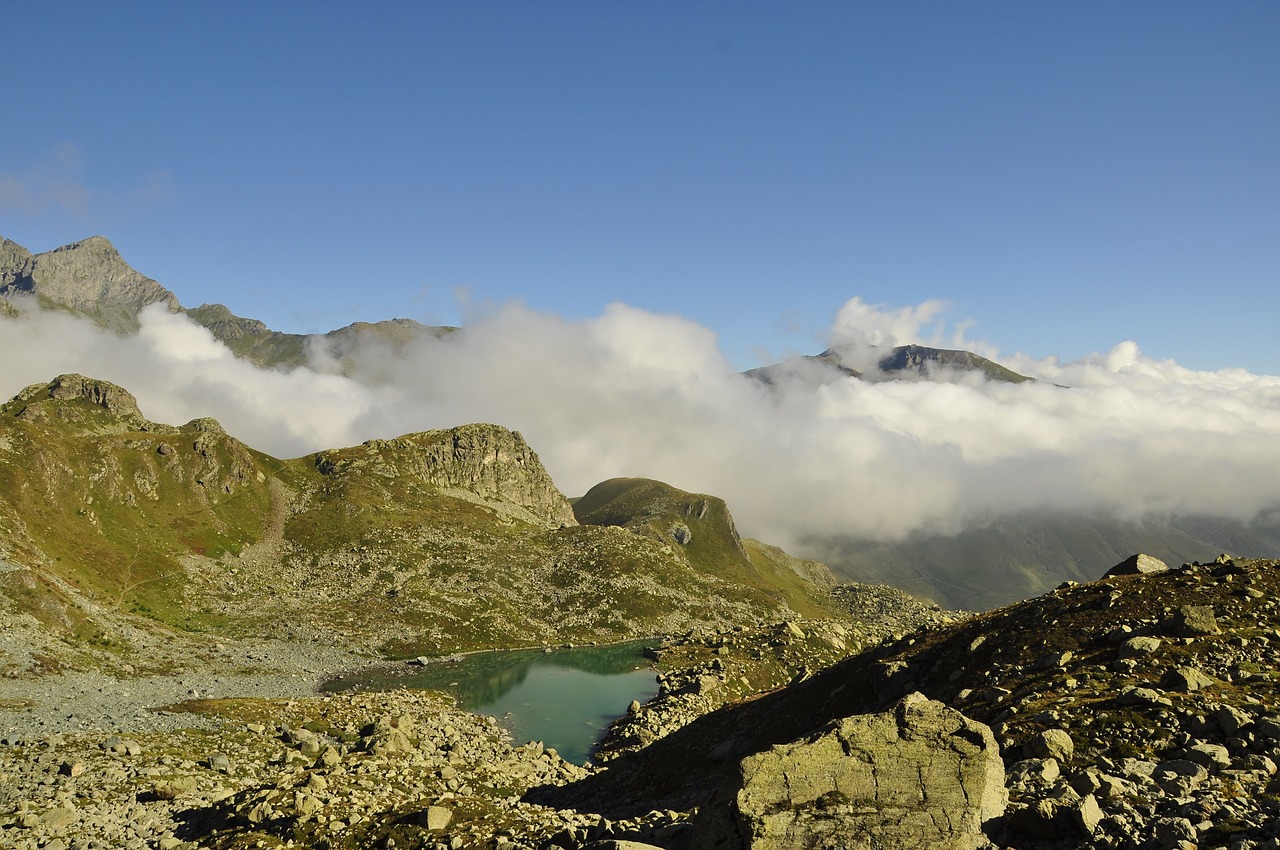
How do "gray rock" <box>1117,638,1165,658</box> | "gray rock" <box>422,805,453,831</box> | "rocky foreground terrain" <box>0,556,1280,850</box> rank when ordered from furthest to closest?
1. "gray rock" <box>1117,638,1165,658</box>
2. "gray rock" <box>422,805,453,831</box>
3. "rocky foreground terrain" <box>0,556,1280,850</box>

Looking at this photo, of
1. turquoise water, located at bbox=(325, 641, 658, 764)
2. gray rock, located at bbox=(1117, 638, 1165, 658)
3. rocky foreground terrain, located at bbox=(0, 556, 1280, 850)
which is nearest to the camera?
rocky foreground terrain, located at bbox=(0, 556, 1280, 850)

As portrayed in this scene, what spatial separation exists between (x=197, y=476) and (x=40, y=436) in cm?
3645

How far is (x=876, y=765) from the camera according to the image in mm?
19828

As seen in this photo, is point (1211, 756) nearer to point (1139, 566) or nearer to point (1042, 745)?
point (1042, 745)

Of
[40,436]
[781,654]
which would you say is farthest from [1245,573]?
[40,436]

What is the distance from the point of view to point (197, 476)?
18875 cm

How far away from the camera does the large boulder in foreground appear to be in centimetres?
1784

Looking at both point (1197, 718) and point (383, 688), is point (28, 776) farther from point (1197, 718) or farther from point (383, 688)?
point (383, 688)

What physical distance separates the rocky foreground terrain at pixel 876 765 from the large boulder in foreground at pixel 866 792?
2.3 inches

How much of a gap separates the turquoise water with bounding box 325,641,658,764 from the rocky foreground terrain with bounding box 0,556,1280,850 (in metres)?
21.4

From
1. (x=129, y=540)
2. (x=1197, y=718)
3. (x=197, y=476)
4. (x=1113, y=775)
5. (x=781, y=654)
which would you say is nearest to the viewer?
(x=1113, y=775)

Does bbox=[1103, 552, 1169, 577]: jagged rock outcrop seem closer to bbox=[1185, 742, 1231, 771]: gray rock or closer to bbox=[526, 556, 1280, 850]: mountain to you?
bbox=[526, 556, 1280, 850]: mountain

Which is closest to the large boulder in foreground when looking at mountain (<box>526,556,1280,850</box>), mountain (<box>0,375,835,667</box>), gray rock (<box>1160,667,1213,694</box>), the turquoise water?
mountain (<box>526,556,1280,850</box>)

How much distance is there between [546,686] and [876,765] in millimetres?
97829
